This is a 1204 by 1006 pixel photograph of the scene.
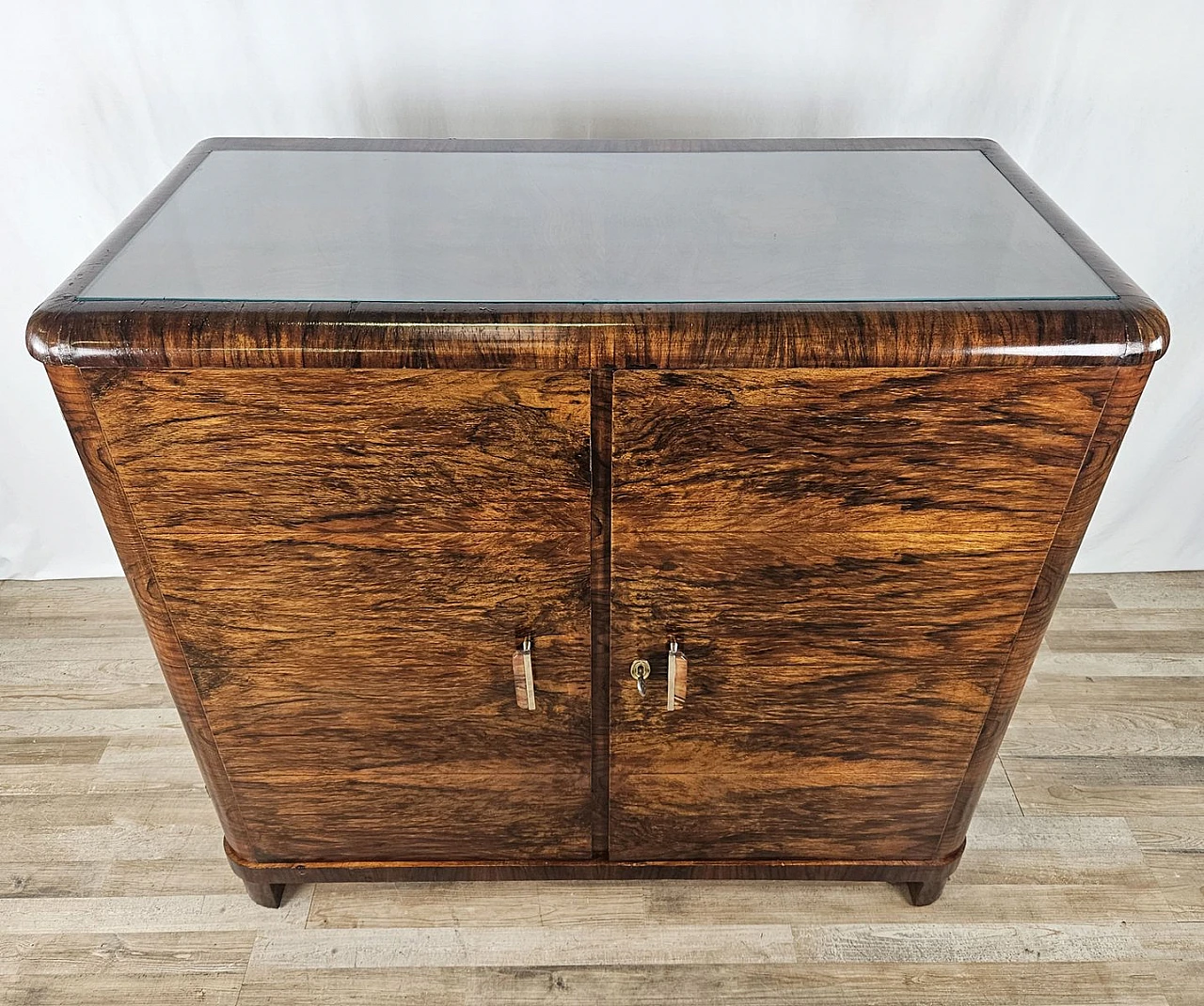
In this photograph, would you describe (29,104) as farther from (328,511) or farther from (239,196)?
(328,511)

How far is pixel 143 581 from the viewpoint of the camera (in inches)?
30.4

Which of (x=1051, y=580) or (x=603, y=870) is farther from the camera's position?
(x=603, y=870)

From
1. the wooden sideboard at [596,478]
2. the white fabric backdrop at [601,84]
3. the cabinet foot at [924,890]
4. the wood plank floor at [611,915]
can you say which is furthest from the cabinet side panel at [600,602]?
the white fabric backdrop at [601,84]

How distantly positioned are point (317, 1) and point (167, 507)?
1.82 ft

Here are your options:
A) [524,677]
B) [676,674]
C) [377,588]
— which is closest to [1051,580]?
[676,674]

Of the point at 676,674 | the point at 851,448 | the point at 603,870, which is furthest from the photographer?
the point at 603,870

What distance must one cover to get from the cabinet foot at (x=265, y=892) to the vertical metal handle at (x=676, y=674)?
465mm

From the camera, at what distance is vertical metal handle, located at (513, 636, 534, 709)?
2.62 ft

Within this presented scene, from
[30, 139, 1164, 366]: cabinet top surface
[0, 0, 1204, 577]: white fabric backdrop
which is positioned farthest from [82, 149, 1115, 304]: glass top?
[0, 0, 1204, 577]: white fabric backdrop

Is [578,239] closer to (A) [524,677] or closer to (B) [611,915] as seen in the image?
(A) [524,677]

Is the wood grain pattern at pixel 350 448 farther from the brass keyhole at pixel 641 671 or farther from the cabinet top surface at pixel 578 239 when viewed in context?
the brass keyhole at pixel 641 671

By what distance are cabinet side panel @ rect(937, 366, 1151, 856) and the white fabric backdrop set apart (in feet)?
1.63

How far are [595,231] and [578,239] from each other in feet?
0.07

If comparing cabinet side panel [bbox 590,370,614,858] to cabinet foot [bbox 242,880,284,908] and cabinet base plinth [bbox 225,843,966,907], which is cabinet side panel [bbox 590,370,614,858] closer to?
cabinet base plinth [bbox 225,843,966,907]
